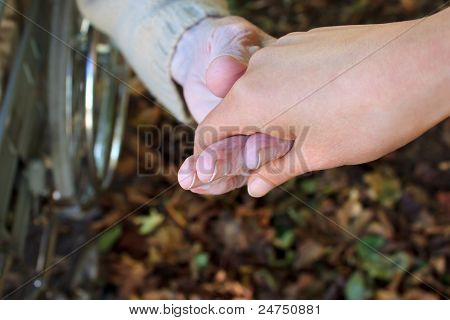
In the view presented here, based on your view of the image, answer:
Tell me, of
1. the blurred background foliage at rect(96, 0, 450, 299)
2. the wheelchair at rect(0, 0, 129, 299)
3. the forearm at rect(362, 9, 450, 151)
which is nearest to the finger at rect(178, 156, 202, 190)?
the forearm at rect(362, 9, 450, 151)

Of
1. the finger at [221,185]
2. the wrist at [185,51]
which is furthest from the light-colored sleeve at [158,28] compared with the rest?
the finger at [221,185]

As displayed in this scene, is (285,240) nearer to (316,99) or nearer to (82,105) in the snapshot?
(82,105)

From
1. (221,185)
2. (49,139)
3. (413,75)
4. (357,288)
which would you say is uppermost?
(413,75)

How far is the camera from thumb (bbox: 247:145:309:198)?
403 mm

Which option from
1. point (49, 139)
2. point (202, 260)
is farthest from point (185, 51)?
point (202, 260)

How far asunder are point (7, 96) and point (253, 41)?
0.31 m

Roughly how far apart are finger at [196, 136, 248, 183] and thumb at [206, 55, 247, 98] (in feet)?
0.12

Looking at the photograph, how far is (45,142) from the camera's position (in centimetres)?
77

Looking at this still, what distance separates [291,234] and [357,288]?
0.13 meters

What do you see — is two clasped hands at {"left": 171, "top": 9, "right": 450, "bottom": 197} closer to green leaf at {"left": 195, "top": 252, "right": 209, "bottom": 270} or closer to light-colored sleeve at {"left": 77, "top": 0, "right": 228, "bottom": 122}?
light-colored sleeve at {"left": 77, "top": 0, "right": 228, "bottom": 122}

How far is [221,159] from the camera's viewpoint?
393 millimetres

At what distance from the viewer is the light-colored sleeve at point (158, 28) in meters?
0.51
